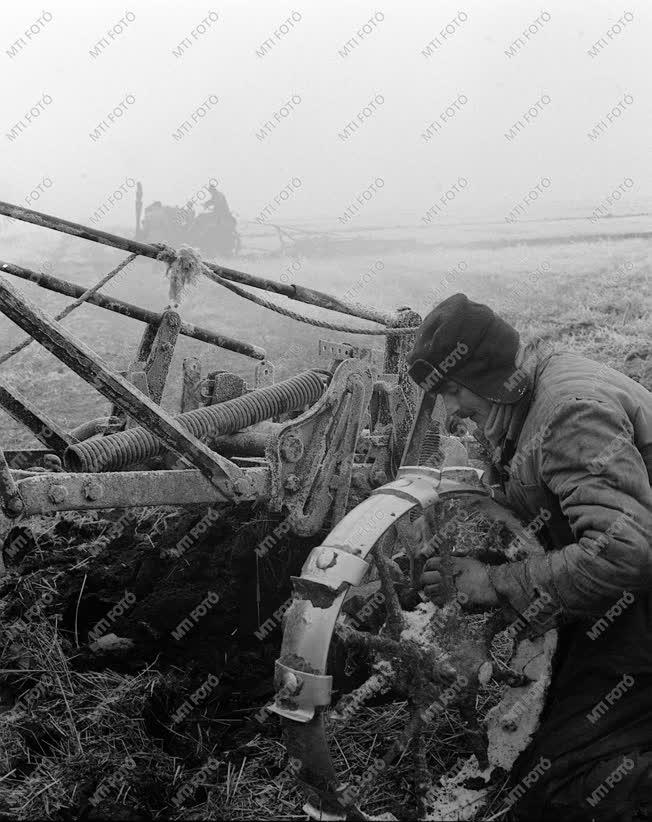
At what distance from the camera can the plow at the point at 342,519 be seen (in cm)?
238

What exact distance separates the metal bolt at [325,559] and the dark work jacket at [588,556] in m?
0.56

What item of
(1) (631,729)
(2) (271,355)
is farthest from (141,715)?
(2) (271,355)

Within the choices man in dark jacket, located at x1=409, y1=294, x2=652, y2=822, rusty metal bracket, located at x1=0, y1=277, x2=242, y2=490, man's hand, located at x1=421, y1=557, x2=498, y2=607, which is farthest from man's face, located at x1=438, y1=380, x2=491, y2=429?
rusty metal bracket, located at x1=0, y1=277, x2=242, y2=490

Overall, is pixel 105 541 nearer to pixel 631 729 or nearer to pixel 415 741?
pixel 415 741

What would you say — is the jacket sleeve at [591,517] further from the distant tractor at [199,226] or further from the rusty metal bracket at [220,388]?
the distant tractor at [199,226]

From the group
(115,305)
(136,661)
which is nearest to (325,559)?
(136,661)

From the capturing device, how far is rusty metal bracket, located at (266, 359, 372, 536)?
336 cm

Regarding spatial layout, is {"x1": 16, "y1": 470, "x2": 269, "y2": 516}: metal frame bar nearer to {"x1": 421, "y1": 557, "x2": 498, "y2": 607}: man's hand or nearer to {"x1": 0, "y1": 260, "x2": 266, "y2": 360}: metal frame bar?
{"x1": 421, "y1": 557, "x2": 498, "y2": 607}: man's hand

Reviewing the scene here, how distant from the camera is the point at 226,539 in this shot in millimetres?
4074

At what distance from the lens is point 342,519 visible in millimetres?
2604

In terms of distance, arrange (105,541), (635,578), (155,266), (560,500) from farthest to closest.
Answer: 1. (155,266)
2. (105,541)
3. (560,500)
4. (635,578)

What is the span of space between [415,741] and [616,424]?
1258mm

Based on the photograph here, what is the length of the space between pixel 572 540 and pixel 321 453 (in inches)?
46.7

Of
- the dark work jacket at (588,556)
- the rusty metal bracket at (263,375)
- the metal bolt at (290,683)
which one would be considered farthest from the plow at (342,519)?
the rusty metal bracket at (263,375)
